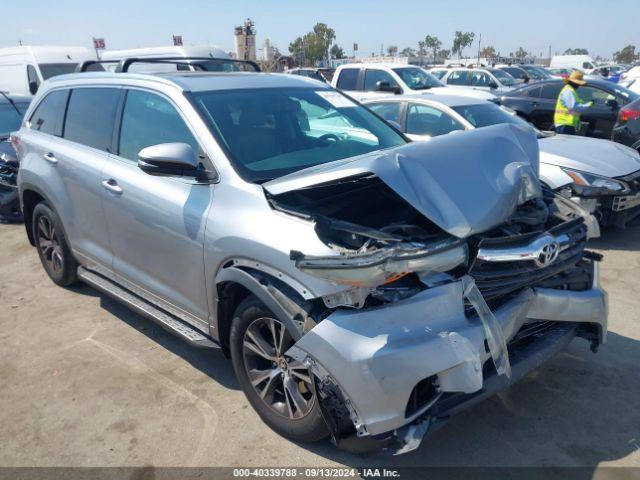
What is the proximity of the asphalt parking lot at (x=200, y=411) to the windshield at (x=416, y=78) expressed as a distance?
29.2ft

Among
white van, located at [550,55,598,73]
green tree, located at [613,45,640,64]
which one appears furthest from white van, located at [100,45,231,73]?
green tree, located at [613,45,640,64]

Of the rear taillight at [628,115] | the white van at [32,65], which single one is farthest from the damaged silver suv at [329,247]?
the white van at [32,65]

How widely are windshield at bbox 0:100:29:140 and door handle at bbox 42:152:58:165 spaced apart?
14.9 ft

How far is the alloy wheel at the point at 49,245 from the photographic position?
5.05 metres

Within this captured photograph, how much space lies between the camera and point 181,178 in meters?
3.41

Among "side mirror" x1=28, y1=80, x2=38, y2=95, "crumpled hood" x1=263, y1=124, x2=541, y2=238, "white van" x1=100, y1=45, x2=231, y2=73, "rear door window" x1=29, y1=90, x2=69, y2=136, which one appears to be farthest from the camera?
"side mirror" x1=28, y1=80, x2=38, y2=95

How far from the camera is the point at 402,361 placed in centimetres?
233

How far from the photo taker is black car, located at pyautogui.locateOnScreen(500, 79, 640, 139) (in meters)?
10.3

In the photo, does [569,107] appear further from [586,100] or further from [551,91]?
→ [551,91]

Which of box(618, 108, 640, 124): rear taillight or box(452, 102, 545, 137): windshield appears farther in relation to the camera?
box(618, 108, 640, 124): rear taillight

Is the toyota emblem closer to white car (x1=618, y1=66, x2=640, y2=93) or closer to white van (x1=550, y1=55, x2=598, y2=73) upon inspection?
white car (x1=618, y1=66, x2=640, y2=93)

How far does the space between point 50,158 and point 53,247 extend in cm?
101

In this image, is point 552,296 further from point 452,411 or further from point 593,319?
point 452,411

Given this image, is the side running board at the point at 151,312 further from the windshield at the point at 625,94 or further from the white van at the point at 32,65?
the white van at the point at 32,65
